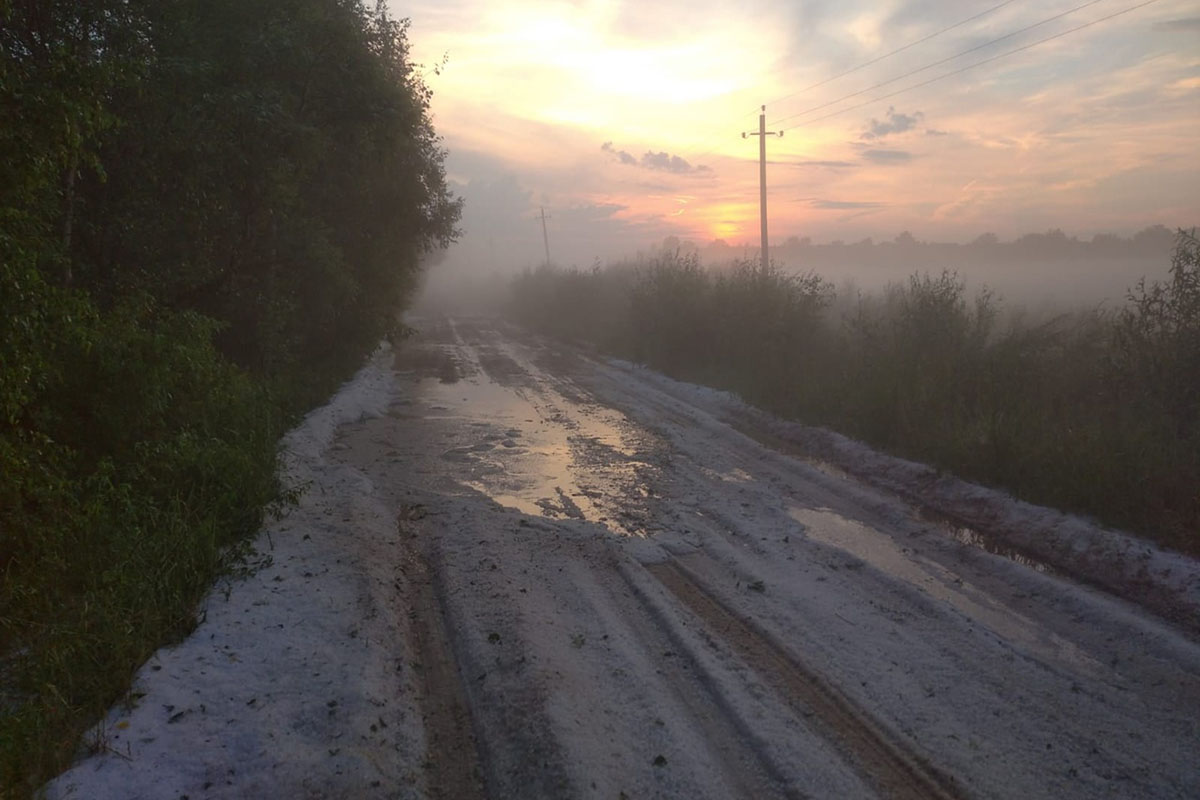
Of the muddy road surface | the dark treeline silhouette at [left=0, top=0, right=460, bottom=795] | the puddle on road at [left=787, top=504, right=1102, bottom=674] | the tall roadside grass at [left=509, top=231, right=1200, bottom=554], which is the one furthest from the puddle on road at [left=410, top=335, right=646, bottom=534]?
the tall roadside grass at [left=509, top=231, right=1200, bottom=554]

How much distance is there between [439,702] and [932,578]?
3913 mm

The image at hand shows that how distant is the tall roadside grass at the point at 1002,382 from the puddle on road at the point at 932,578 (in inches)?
79.2

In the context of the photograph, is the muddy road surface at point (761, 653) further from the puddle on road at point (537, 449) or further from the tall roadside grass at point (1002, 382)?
the tall roadside grass at point (1002, 382)

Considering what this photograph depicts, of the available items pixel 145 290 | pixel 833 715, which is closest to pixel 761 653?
pixel 833 715

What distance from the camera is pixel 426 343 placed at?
2622 centimetres

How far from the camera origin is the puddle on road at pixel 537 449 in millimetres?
7734

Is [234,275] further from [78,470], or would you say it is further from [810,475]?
[810,475]

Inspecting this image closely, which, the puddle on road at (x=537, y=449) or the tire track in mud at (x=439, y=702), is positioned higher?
the tire track in mud at (x=439, y=702)

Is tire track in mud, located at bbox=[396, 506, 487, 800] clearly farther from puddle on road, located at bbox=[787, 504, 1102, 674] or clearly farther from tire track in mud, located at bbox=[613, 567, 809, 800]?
puddle on road, located at bbox=[787, 504, 1102, 674]

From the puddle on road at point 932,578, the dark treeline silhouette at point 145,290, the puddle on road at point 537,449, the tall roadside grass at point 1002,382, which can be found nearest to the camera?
the dark treeline silhouette at point 145,290

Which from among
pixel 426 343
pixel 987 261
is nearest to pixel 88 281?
pixel 426 343

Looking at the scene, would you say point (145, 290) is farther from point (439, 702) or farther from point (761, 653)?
point (761, 653)

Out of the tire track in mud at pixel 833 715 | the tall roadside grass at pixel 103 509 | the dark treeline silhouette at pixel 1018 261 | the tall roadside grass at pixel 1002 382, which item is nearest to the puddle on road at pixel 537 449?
the tire track in mud at pixel 833 715

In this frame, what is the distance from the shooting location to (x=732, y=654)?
453cm
